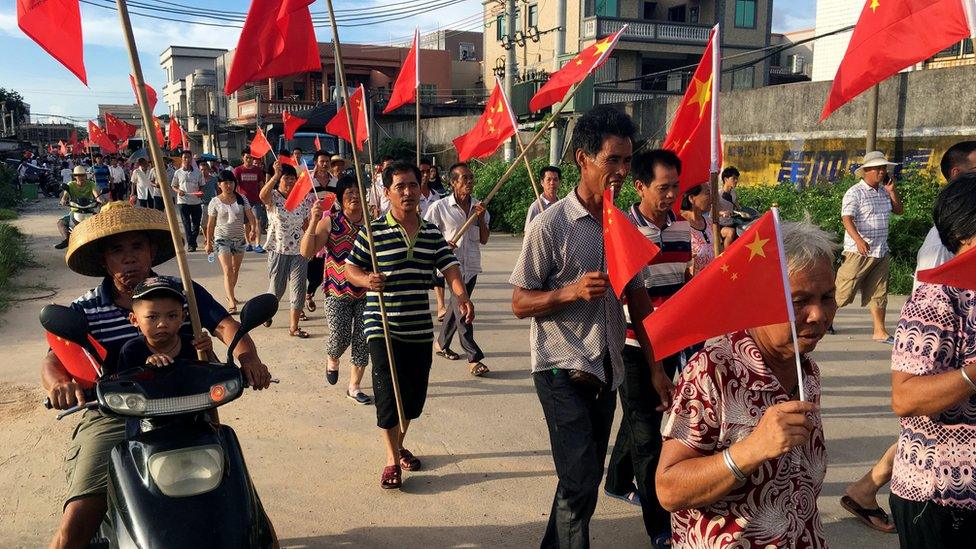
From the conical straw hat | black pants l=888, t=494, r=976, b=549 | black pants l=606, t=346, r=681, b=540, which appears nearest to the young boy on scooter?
the conical straw hat

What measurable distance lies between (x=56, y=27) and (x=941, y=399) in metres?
3.34

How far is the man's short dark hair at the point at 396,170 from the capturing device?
177 inches

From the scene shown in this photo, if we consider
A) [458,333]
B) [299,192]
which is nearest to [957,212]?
[458,333]

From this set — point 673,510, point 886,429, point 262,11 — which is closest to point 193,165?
point 262,11

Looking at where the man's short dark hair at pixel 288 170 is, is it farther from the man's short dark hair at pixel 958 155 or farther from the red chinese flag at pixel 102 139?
the red chinese flag at pixel 102 139

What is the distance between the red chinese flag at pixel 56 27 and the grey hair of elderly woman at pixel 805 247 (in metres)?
2.60

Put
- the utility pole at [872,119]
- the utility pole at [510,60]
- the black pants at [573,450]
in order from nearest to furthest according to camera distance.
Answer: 1. the black pants at [573,450]
2. the utility pole at [872,119]
3. the utility pole at [510,60]

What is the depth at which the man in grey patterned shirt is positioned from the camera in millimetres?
2998

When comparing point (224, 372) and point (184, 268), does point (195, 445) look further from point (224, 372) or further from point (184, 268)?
point (184, 268)

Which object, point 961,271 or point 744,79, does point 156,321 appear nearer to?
point 961,271

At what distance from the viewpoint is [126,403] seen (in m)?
2.20

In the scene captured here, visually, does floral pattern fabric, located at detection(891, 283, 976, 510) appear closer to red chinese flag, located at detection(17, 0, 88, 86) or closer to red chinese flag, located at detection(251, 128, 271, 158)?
red chinese flag, located at detection(17, 0, 88, 86)

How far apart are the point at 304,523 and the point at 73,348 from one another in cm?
167

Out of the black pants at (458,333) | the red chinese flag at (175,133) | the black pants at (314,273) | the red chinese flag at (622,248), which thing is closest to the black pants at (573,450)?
the red chinese flag at (622,248)
